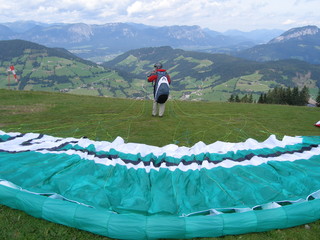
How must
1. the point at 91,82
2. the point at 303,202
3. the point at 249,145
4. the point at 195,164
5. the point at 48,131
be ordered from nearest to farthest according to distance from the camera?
the point at 303,202, the point at 195,164, the point at 249,145, the point at 48,131, the point at 91,82

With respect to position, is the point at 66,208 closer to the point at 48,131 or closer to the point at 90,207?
the point at 90,207

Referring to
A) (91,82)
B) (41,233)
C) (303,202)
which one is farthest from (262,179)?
(91,82)

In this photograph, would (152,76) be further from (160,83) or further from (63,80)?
(63,80)

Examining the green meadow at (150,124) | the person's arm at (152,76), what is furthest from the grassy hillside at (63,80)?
the person's arm at (152,76)

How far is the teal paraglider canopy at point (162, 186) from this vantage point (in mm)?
4047

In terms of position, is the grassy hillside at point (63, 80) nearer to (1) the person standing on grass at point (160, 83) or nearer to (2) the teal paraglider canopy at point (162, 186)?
(1) the person standing on grass at point (160, 83)

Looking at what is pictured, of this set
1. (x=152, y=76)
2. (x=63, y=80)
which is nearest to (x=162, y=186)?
(x=152, y=76)

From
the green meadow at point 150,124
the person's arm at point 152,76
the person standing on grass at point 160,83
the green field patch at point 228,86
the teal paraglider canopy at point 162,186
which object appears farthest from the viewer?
the green field patch at point 228,86

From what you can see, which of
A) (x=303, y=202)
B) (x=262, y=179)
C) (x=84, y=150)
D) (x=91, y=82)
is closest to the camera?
(x=303, y=202)

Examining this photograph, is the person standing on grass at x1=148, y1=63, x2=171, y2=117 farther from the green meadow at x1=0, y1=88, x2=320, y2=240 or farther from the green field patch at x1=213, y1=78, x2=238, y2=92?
the green field patch at x1=213, y1=78, x2=238, y2=92

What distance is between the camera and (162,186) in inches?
205

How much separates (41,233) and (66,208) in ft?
1.83

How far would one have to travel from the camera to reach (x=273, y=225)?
4.17 m

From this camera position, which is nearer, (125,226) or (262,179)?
(125,226)
